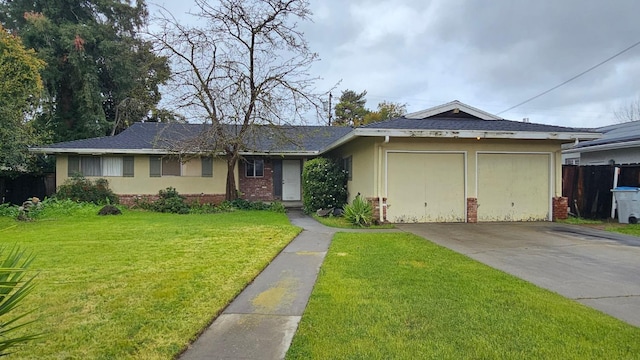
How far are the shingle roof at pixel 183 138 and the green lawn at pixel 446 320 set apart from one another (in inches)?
407

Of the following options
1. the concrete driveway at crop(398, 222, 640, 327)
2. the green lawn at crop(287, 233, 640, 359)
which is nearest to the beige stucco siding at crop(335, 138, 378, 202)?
the concrete driveway at crop(398, 222, 640, 327)

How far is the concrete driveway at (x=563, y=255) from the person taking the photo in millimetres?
4465

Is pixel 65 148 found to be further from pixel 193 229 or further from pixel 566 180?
pixel 566 180

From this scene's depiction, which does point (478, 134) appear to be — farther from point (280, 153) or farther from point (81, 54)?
point (81, 54)

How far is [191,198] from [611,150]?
54.2 ft

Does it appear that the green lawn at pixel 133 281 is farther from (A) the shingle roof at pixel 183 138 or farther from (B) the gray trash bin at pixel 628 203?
(B) the gray trash bin at pixel 628 203

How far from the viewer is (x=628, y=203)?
1051 cm

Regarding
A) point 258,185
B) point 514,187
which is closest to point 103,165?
point 258,185

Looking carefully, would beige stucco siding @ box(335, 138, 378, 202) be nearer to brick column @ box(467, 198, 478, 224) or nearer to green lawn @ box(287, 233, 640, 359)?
brick column @ box(467, 198, 478, 224)

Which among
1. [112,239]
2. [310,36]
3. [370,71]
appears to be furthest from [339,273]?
[370,71]

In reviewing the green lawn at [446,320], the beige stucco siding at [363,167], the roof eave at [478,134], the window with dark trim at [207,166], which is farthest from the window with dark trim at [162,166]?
the green lawn at [446,320]

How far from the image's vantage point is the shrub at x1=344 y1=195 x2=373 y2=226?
33.2 feet

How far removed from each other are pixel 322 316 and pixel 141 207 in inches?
542

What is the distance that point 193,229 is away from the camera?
32.0 feet
